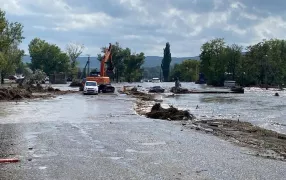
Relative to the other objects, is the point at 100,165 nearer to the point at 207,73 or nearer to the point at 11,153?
the point at 11,153

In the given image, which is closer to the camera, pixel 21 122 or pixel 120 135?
pixel 120 135

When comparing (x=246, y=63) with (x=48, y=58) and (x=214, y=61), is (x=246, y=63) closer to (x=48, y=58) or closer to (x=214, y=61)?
(x=214, y=61)

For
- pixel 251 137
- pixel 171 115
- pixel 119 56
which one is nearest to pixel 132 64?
pixel 119 56

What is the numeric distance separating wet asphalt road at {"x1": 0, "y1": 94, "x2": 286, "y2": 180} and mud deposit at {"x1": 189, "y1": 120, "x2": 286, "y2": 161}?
0.69 m

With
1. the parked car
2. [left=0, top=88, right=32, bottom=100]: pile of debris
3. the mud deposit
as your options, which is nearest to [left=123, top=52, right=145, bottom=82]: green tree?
the parked car

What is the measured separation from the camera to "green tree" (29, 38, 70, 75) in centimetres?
14750

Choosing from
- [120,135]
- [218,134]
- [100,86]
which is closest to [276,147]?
[218,134]

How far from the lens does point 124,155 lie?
1274 centimetres

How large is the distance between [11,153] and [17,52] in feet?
309

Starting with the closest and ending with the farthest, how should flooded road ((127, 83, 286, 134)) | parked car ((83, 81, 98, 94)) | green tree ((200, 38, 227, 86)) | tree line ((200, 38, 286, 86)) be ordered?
flooded road ((127, 83, 286, 134)), parked car ((83, 81, 98, 94)), tree line ((200, 38, 286, 86)), green tree ((200, 38, 227, 86))

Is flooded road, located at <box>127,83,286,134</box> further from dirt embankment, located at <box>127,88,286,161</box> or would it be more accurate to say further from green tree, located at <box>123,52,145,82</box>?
green tree, located at <box>123,52,145,82</box>

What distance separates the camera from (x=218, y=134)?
18.7 metres

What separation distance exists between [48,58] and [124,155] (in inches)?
5458

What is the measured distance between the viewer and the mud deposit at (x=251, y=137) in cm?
1417
